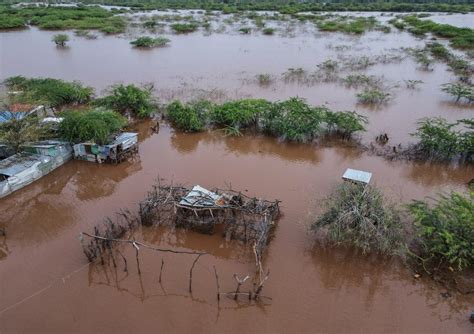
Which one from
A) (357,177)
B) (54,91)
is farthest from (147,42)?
(357,177)

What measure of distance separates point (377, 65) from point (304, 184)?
14162 millimetres

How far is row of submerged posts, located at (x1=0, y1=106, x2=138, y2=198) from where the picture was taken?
9.90 metres

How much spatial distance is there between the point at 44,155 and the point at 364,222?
9235 millimetres

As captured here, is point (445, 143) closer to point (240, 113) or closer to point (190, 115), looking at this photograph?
point (240, 113)

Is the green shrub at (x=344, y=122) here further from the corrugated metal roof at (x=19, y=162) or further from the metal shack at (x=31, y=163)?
the corrugated metal roof at (x=19, y=162)

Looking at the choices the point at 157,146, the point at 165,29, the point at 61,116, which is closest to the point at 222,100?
the point at 157,146

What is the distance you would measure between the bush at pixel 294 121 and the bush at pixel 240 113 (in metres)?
0.34

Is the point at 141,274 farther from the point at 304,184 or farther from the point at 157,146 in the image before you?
the point at 157,146

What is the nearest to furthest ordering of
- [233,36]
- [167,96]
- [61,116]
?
[61,116]
[167,96]
[233,36]

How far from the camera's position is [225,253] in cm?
787

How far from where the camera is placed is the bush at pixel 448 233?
6715 millimetres

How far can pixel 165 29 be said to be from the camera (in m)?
33.2

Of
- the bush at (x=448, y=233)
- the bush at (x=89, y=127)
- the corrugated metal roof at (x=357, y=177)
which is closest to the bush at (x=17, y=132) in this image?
the bush at (x=89, y=127)

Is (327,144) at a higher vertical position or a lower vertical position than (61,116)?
lower
